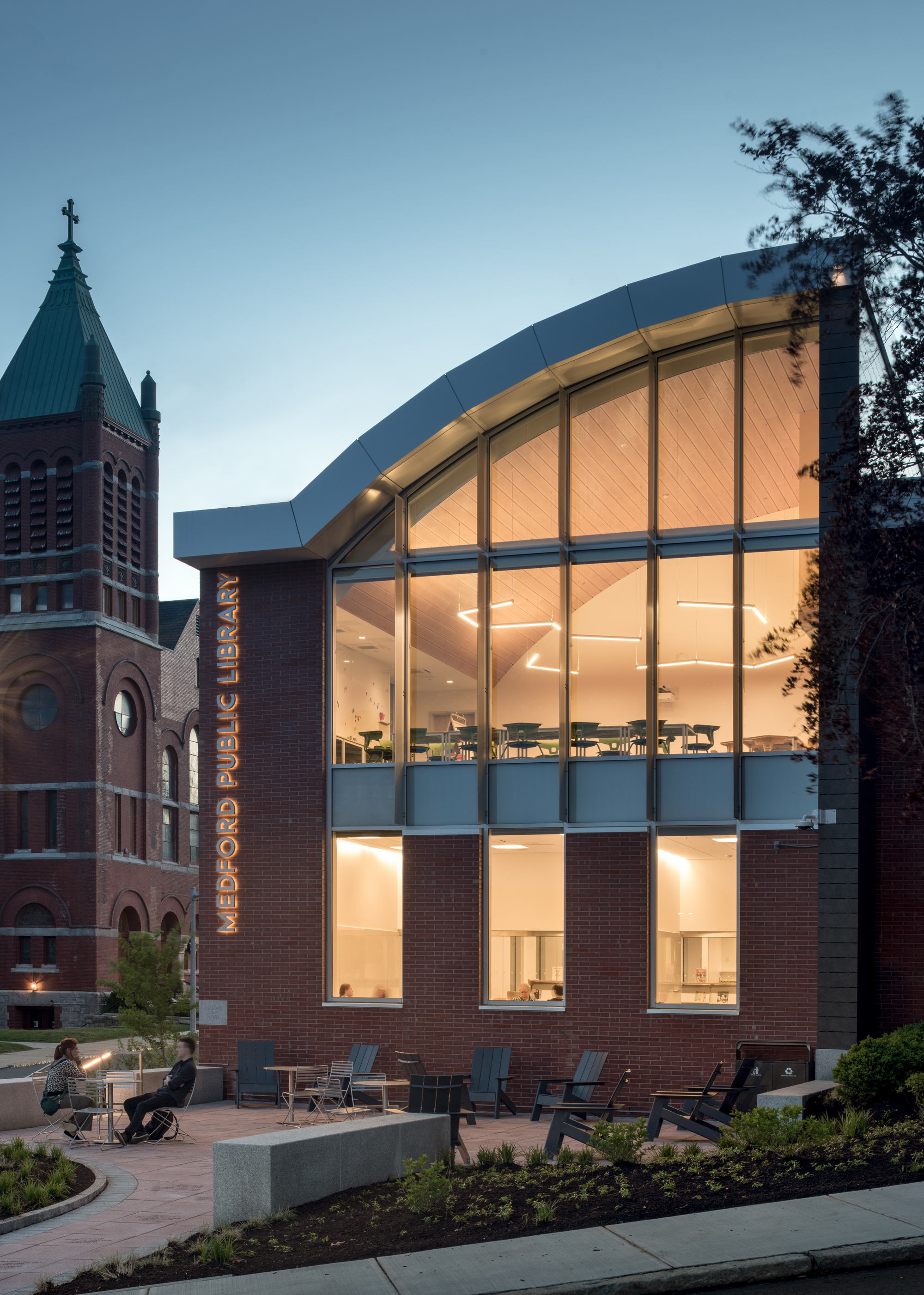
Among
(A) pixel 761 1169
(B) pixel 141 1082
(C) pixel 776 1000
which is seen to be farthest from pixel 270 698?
(A) pixel 761 1169

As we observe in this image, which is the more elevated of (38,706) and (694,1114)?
(38,706)

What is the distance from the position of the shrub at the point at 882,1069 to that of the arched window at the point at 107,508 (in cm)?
4732

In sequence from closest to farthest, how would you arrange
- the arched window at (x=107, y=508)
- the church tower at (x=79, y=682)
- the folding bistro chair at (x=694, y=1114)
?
the folding bistro chair at (x=694, y=1114)
the church tower at (x=79, y=682)
the arched window at (x=107, y=508)

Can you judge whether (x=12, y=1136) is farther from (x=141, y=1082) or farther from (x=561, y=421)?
(x=561, y=421)

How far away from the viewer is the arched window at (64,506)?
5600cm

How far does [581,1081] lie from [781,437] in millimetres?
8452

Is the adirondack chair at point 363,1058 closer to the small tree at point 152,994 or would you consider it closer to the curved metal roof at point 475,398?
the small tree at point 152,994

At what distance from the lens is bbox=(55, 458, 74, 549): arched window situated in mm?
56000

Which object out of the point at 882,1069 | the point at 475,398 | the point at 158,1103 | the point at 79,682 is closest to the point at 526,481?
the point at 475,398

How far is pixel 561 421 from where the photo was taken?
61.8 feet

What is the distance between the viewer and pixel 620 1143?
32.8 ft

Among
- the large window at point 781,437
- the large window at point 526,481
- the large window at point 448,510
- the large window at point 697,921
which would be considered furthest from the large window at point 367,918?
the large window at point 781,437

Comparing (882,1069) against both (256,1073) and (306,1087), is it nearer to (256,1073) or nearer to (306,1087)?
(306,1087)

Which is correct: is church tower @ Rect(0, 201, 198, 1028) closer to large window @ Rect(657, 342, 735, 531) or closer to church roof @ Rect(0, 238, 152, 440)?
church roof @ Rect(0, 238, 152, 440)
